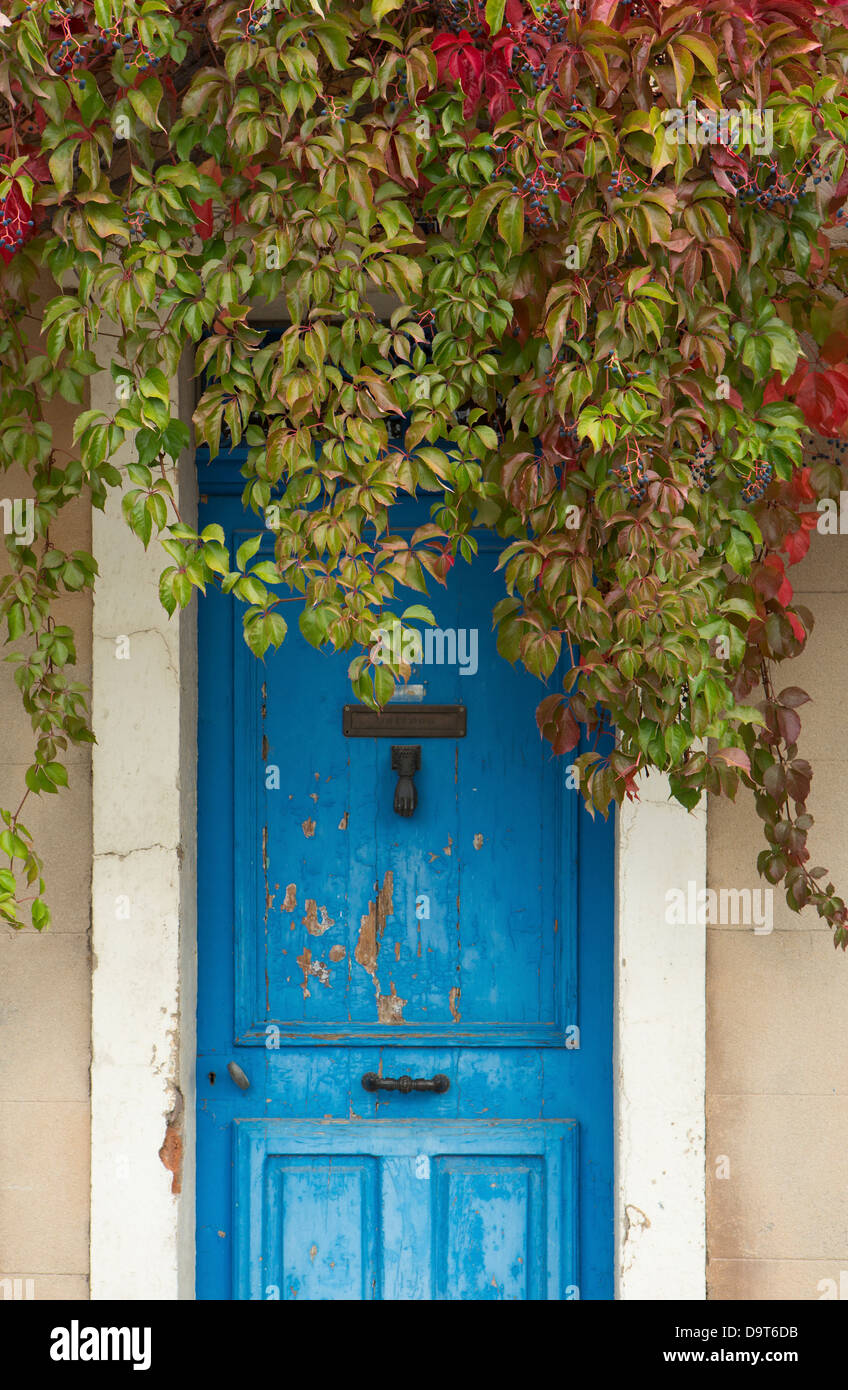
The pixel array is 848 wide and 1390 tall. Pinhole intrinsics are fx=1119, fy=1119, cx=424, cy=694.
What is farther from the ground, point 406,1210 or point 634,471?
point 634,471

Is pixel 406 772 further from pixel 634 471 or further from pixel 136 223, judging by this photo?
pixel 136 223

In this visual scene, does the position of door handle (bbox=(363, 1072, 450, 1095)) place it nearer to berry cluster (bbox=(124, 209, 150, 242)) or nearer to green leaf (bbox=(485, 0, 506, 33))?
berry cluster (bbox=(124, 209, 150, 242))

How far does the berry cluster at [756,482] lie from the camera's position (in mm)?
1858

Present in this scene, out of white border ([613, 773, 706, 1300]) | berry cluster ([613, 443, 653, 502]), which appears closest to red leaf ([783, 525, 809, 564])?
berry cluster ([613, 443, 653, 502])

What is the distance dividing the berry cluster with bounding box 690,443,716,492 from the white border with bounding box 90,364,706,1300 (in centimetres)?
72

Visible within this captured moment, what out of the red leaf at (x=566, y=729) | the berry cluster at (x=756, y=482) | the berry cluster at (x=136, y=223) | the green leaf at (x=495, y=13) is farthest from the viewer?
the red leaf at (x=566, y=729)

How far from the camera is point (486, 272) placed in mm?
1774

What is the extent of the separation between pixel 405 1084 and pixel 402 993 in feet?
0.64

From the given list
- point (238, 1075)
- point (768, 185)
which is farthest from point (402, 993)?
point (768, 185)

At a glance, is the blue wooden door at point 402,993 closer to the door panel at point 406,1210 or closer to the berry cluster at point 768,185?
the door panel at point 406,1210

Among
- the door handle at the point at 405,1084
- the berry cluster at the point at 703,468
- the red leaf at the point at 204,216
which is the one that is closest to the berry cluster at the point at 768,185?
the berry cluster at the point at 703,468

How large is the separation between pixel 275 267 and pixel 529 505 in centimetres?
54

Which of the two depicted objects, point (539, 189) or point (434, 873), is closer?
point (539, 189)

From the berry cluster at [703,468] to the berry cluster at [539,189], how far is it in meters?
0.44
